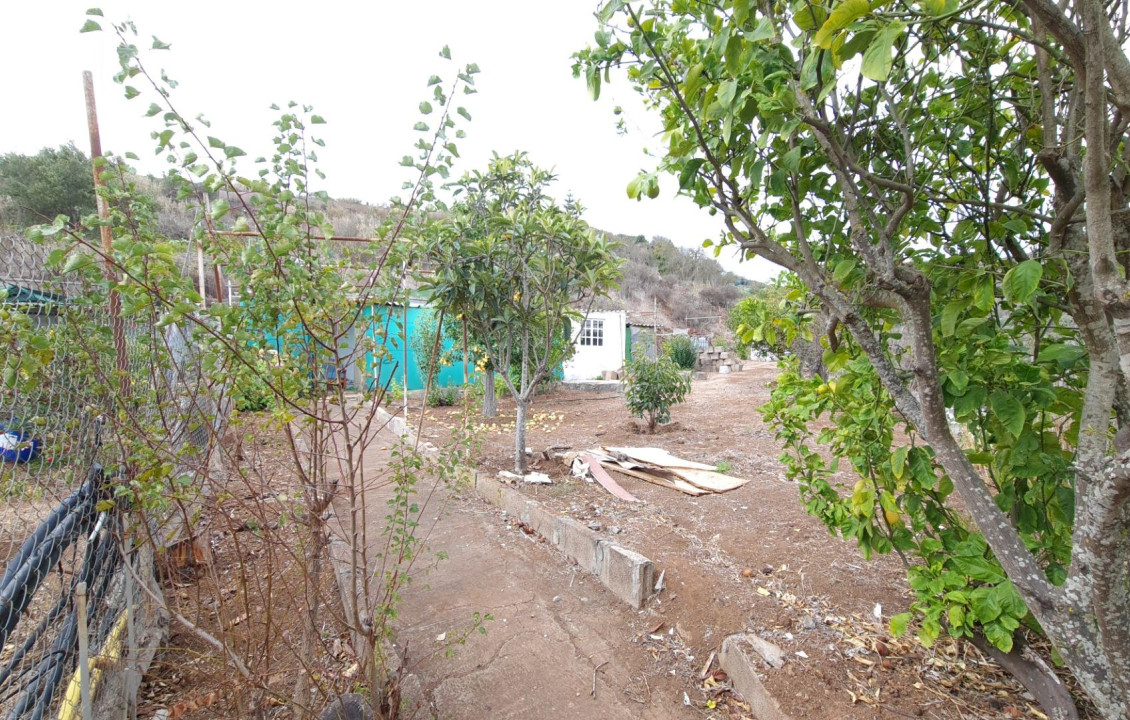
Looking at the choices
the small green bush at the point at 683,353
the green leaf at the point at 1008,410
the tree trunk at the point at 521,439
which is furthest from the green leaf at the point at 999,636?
the small green bush at the point at 683,353

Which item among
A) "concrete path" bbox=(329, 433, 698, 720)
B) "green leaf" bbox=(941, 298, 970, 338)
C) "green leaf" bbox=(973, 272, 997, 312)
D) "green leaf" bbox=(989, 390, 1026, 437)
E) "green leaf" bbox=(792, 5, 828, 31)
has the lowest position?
"concrete path" bbox=(329, 433, 698, 720)

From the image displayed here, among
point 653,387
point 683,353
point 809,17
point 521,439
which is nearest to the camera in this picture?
point 809,17

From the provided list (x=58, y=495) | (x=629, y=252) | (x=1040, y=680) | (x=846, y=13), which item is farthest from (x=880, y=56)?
(x=629, y=252)

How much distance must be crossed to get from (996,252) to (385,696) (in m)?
2.79

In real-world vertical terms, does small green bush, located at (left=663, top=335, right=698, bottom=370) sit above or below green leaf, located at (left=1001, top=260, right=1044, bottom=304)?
below

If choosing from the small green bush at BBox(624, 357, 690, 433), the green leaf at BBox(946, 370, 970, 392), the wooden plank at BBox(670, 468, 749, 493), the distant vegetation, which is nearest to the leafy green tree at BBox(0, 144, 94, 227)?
the distant vegetation

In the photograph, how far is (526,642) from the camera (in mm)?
2771

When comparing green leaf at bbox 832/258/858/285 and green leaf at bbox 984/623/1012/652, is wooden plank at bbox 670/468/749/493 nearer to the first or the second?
green leaf at bbox 984/623/1012/652

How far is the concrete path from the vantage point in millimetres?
2324

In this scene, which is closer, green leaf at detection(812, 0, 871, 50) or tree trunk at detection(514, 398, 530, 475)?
green leaf at detection(812, 0, 871, 50)

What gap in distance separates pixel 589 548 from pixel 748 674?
1.42 m

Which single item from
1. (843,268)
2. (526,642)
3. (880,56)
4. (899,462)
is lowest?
(526,642)

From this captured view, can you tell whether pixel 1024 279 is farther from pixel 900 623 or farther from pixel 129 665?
pixel 129 665

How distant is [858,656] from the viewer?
2.26 metres
